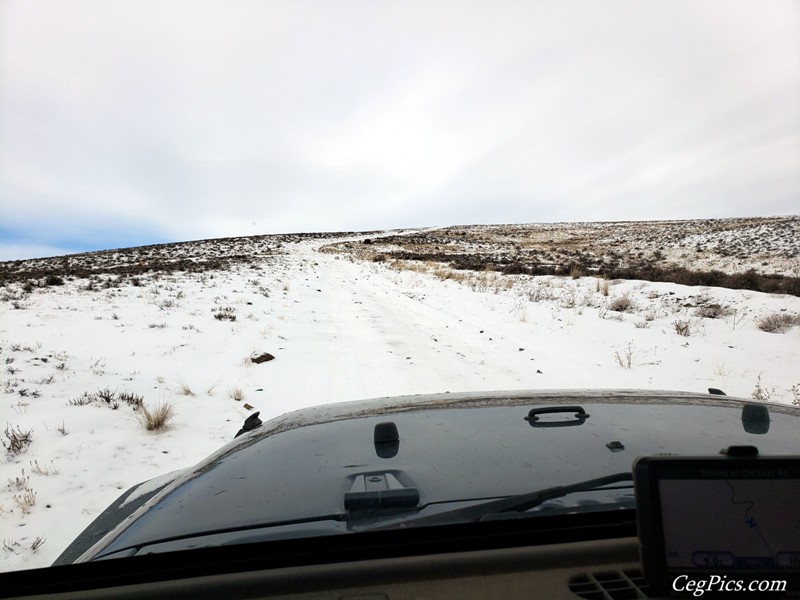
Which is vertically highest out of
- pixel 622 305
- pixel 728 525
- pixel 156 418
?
pixel 728 525

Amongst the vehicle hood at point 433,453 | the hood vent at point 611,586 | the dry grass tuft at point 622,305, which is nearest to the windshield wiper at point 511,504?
the vehicle hood at point 433,453

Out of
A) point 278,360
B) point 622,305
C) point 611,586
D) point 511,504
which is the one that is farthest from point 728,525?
point 622,305

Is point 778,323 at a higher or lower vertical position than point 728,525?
lower

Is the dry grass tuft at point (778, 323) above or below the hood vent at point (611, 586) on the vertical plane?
below

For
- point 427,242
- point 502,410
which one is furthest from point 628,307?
point 427,242

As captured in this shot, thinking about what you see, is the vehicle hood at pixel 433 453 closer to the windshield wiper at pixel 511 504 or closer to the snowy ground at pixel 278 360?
the windshield wiper at pixel 511 504

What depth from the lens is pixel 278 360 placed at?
23.7ft

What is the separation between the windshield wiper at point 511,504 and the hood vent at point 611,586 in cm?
25

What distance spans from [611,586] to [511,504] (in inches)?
13.5

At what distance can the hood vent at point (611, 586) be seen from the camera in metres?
1.14

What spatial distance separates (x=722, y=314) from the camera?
29.3 feet

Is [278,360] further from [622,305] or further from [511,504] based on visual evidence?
[622,305]

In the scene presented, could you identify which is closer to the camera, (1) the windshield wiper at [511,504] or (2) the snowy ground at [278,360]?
(1) the windshield wiper at [511,504]

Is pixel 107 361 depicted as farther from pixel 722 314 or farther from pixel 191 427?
pixel 722 314
